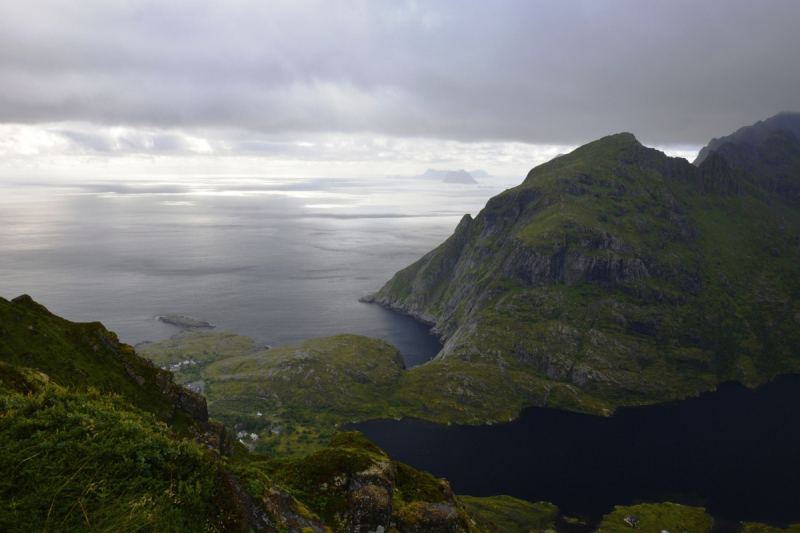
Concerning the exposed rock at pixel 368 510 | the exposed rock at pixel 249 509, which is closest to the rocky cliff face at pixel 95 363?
the exposed rock at pixel 368 510

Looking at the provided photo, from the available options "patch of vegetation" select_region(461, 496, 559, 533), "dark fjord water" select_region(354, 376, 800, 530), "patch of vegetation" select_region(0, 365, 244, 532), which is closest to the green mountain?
"patch of vegetation" select_region(0, 365, 244, 532)

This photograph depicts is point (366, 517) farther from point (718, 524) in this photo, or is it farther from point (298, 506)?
point (718, 524)

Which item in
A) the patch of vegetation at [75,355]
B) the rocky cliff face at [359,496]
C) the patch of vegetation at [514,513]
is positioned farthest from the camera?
the patch of vegetation at [514,513]

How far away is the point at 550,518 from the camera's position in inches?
5300

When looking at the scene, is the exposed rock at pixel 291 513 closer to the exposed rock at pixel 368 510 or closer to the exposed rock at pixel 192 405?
the exposed rock at pixel 368 510

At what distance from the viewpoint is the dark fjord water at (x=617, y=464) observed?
5935 inches

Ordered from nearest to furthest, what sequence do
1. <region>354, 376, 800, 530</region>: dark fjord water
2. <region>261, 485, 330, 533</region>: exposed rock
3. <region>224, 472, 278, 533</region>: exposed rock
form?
1. <region>224, 472, 278, 533</region>: exposed rock
2. <region>261, 485, 330, 533</region>: exposed rock
3. <region>354, 376, 800, 530</region>: dark fjord water

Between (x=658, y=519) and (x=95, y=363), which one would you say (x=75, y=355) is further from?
(x=658, y=519)

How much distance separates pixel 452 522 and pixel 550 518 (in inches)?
4856

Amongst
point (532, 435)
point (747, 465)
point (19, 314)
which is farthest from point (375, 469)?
point (747, 465)

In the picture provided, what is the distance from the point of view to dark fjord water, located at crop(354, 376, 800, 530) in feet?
495

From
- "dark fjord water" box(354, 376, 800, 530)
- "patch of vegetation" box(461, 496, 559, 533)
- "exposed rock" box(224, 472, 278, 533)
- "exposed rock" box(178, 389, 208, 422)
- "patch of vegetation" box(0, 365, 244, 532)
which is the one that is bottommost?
"dark fjord water" box(354, 376, 800, 530)

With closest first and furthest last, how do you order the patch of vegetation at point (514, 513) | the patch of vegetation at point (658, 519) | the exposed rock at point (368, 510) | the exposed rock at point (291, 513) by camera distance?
the exposed rock at point (291, 513)
the exposed rock at point (368, 510)
the patch of vegetation at point (514, 513)
the patch of vegetation at point (658, 519)

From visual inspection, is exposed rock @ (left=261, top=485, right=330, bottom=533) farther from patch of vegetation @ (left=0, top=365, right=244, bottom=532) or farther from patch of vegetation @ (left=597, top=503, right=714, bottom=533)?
patch of vegetation @ (left=597, top=503, right=714, bottom=533)
